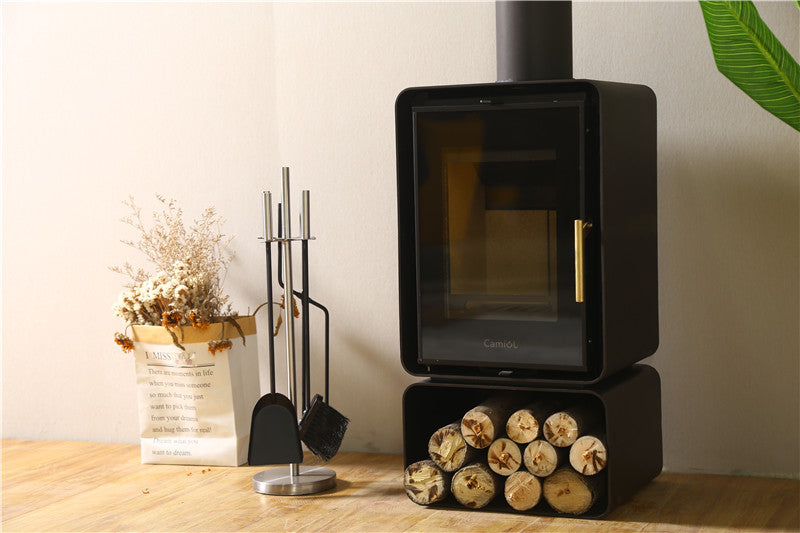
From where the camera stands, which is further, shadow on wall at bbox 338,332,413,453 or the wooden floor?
shadow on wall at bbox 338,332,413,453

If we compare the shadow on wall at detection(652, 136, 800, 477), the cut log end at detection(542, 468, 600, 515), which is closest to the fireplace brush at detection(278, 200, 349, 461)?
the cut log end at detection(542, 468, 600, 515)

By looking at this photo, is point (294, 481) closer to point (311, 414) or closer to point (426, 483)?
point (311, 414)

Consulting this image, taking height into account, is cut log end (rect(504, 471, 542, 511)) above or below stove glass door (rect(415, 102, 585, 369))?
below

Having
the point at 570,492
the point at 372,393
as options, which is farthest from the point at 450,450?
the point at 372,393

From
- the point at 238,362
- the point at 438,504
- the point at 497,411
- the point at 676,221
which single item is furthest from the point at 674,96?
the point at 238,362

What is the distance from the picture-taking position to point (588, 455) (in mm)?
2471

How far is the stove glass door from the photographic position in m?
2.51

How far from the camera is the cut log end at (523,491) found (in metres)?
2.53

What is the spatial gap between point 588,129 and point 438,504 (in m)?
1.03

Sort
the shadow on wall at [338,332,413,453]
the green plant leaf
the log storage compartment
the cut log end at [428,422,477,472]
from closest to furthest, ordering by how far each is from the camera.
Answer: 1. the green plant leaf
2. the log storage compartment
3. the cut log end at [428,422,477,472]
4. the shadow on wall at [338,332,413,453]

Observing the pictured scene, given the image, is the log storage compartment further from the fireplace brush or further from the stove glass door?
the fireplace brush

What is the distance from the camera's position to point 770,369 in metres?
2.82

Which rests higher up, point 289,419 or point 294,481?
point 289,419

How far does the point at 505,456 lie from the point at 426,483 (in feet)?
0.74
